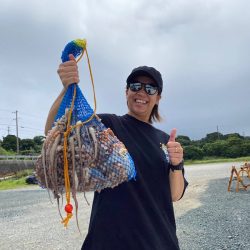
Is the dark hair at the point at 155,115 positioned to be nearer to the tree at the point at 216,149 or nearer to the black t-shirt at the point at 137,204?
the black t-shirt at the point at 137,204

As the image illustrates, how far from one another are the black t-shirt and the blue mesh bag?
235mm

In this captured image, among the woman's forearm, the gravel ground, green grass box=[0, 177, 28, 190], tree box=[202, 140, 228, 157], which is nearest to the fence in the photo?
green grass box=[0, 177, 28, 190]

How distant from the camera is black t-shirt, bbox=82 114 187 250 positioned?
2.09 metres

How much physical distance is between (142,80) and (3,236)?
28.8 ft

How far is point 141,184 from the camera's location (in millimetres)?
2219

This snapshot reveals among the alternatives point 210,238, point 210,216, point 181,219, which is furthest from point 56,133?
point 210,216

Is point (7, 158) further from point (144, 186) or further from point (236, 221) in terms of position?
point (144, 186)

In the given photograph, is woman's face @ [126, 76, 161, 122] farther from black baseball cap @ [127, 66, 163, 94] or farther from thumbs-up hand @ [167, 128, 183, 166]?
thumbs-up hand @ [167, 128, 183, 166]

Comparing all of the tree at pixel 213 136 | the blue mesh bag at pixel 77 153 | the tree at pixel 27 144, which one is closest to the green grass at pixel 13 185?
the blue mesh bag at pixel 77 153

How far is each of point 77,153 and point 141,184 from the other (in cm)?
57

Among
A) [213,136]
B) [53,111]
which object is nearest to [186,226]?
[53,111]

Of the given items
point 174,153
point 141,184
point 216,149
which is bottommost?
point 141,184

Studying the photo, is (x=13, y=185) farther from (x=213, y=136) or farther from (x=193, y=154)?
(x=213, y=136)

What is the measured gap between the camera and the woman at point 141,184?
2.08 metres
